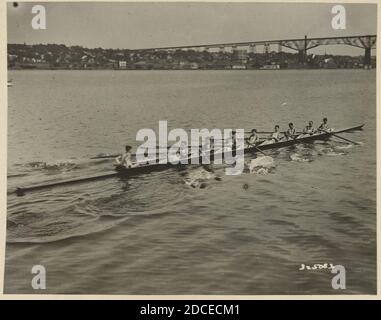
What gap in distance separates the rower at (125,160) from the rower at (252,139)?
146cm

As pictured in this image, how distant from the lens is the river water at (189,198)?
16.3 feet

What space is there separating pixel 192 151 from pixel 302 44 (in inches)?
70.4

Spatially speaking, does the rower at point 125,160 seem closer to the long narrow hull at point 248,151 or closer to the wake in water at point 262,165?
the long narrow hull at point 248,151

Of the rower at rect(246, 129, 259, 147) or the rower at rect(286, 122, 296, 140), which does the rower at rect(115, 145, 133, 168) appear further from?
the rower at rect(286, 122, 296, 140)

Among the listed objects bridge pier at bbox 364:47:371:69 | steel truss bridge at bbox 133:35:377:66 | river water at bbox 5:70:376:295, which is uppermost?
steel truss bridge at bbox 133:35:377:66

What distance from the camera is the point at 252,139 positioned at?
6.11 metres

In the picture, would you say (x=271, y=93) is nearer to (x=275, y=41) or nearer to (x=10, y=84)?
(x=275, y=41)

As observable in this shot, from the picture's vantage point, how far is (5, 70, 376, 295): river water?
196 inches

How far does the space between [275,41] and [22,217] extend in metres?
3.41

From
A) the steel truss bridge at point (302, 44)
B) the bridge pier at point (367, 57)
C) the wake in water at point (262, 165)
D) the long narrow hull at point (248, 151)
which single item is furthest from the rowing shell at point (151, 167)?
the steel truss bridge at point (302, 44)

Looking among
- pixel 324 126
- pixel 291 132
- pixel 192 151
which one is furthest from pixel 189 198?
pixel 324 126

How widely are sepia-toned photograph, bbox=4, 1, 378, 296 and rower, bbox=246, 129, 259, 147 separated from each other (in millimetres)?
31

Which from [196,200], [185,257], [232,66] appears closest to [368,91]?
[232,66]
